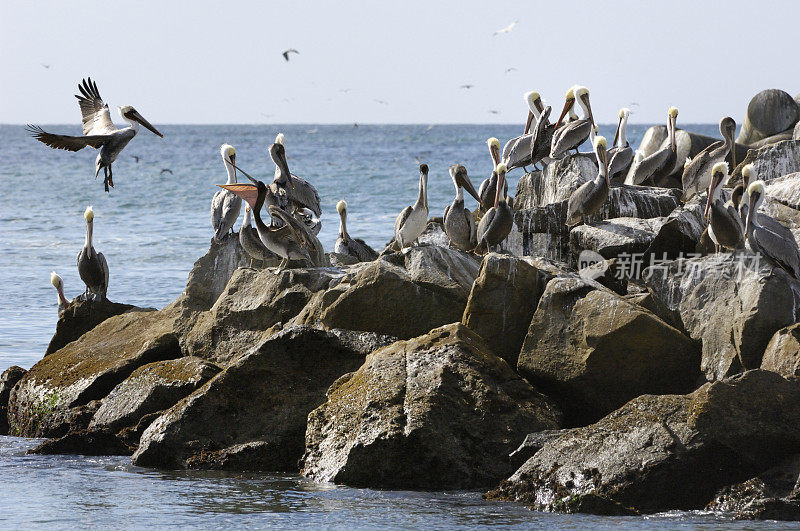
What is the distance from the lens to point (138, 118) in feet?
37.7

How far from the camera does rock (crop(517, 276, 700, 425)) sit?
22.5ft

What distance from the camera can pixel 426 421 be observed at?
637cm

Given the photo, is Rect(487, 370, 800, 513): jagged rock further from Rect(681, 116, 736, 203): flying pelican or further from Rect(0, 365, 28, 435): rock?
Rect(681, 116, 736, 203): flying pelican

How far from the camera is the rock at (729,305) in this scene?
6.85 meters

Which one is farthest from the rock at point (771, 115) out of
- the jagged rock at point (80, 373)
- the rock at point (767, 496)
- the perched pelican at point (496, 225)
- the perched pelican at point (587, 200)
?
the rock at point (767, 496)

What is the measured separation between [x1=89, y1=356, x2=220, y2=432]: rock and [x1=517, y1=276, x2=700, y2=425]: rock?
2.29 metres

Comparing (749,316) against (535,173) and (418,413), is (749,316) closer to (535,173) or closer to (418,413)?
(418,413)

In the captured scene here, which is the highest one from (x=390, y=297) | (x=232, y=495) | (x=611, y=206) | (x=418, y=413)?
(x=611, y=206)

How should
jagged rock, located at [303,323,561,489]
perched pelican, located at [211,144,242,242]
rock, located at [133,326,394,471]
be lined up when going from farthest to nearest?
1. perched pelican, located at [211,144,242,242]
2. rock, located at [133,326,394,471]
3. jagged rock, located at [303,323,561,489]

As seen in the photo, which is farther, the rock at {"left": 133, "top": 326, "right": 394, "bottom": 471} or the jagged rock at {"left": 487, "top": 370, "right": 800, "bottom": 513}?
the rock at {"left": 133, "top": 326, "right": 394, "bottom": 471}

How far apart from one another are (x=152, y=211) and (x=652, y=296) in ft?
67.9

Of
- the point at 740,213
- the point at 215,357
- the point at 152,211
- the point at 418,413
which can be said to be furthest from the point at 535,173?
the point at 152,211

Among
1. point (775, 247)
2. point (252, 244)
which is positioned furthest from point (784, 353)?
point (252, 244)

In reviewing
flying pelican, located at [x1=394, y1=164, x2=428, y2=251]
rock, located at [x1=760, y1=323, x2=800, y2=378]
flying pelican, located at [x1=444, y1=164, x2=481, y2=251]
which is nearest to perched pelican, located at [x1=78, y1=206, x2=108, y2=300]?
flying pelican, located at [x1=394, y1=164, x2=428, y2=251]
